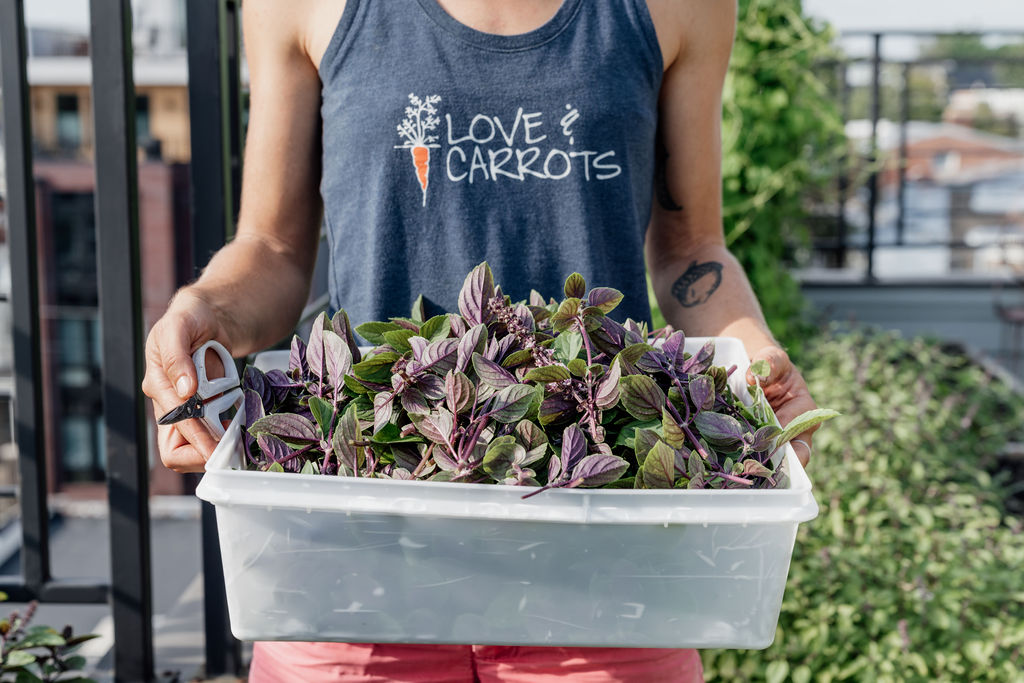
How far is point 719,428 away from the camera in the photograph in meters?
0.73

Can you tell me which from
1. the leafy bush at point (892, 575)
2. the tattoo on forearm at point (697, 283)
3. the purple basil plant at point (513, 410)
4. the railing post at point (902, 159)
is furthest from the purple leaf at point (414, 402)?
the railing post at point (902, 159)

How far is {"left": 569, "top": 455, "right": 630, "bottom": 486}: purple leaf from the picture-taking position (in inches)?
26.9

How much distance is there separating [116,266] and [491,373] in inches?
41.2

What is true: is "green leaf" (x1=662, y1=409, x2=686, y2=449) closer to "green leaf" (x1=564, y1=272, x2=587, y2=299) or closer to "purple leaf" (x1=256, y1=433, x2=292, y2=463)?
"green leaf" (x1=564, y1=272, x2=587, y2=299)

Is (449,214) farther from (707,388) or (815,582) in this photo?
(815,582)

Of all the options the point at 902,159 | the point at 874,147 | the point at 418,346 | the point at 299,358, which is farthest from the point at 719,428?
the point at 902,159

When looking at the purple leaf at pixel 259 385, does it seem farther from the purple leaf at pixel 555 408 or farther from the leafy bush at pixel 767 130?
the leafy bush at pixel 767 130

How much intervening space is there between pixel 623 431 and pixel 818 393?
99.0 inches

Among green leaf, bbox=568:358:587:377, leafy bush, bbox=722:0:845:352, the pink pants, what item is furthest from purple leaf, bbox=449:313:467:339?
leafy bush, bbox=722:0:845:352

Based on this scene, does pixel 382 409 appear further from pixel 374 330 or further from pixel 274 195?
pixel 274 195

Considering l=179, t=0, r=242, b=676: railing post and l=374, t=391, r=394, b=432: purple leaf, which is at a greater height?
l=179, t=0, r=242, b=676: railing post

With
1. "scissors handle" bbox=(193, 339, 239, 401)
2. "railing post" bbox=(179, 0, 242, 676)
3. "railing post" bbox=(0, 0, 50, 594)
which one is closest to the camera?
"scissors handle" bbox=(193, 339, 239, 401)

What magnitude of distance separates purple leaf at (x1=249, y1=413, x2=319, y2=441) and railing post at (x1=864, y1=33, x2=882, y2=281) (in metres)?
5.03

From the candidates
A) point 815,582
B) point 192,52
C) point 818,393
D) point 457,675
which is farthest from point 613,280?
point 818,393
